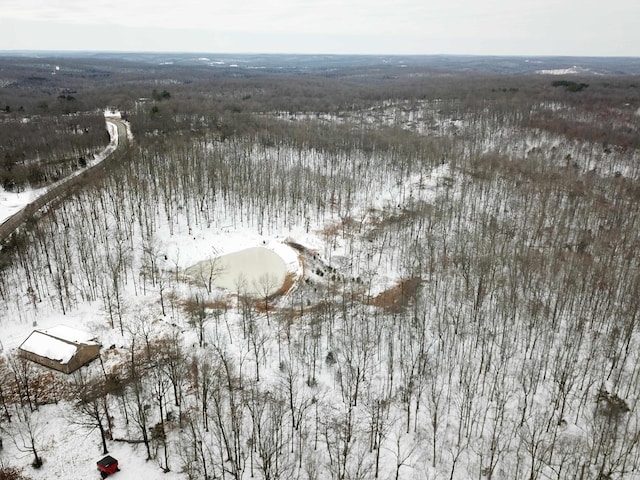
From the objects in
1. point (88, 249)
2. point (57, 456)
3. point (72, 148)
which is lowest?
point (57, 456)

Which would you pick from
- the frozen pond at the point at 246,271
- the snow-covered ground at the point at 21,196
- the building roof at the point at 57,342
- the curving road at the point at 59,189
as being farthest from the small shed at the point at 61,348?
the snow-covered ground at the point at 21,196

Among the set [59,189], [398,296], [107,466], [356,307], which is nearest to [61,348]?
[107,466]

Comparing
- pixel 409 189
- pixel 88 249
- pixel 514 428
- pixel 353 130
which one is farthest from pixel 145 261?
pixel 353 130

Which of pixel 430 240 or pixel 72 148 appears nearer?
pixel 430 240

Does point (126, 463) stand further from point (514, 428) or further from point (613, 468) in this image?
point (613, 468)

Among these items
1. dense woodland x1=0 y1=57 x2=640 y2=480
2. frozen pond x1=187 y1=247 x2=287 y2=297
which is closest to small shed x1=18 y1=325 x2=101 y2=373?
dense woodland x1=0 y1=57 x2=640 y2=480

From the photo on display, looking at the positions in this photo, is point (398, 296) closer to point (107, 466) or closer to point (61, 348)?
point (107, 466)
